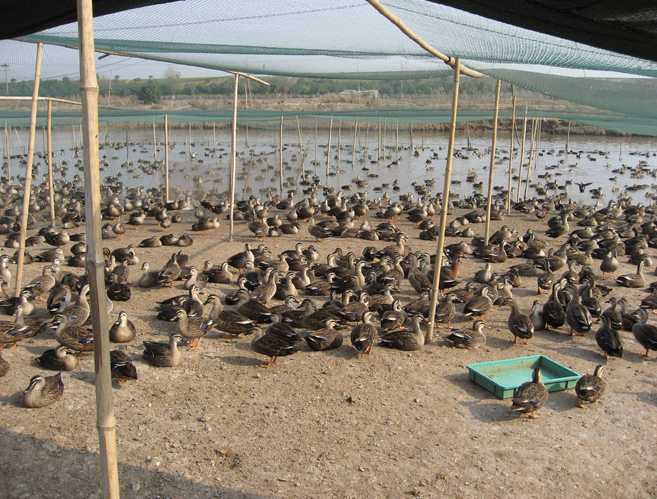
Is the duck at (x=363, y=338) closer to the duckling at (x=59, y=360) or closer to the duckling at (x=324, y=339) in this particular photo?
the duckling at (x=324, y=339)

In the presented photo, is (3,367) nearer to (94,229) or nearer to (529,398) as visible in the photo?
(94,229)

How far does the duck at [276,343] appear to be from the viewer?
8.63m

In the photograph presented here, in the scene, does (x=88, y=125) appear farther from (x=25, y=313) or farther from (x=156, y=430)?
(x=25, y=313)

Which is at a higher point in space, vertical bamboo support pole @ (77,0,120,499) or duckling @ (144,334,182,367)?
vertical bamboo support pole @ (77,0,120,499)

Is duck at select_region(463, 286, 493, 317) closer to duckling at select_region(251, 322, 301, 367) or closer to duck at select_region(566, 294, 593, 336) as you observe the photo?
duck at select_region(566, 294, 593, 336)

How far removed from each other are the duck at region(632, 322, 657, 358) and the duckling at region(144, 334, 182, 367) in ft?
22.4

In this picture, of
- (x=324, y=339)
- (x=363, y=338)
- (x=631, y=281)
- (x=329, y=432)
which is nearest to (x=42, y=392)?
(x=329, y=432)

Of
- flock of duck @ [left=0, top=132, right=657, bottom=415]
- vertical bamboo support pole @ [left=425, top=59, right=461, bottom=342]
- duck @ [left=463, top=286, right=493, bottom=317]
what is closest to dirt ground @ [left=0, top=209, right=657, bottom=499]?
flock of duck @ [left=0, top=132, right=657, bottom=415]

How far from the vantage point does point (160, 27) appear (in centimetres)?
729

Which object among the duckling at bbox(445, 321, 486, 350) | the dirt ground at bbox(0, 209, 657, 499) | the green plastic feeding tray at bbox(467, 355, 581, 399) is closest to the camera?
the dirt ground at bbox(0, 209, 657, 499)

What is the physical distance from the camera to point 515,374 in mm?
8625

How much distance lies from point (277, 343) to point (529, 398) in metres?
3.39

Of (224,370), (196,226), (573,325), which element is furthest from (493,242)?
(224,370)

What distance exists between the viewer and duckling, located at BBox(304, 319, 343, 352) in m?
9.05
